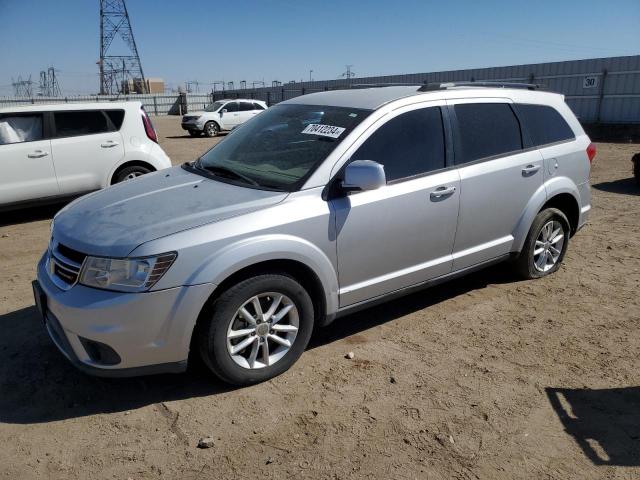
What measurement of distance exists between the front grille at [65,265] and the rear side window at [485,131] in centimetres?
273

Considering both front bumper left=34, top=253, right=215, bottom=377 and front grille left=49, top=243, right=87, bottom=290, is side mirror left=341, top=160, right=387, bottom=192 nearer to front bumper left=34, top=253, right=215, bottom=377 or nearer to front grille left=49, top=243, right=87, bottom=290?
front bumper left=34, top=253, right=215, bottom=377

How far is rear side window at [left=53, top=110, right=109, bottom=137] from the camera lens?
7477mm

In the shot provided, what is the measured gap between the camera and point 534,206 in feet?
15.0

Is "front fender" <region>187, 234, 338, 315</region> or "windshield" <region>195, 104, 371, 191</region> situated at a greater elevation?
"windshield" <region>195, 104, 371, 191</region>

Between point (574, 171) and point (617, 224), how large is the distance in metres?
2.49

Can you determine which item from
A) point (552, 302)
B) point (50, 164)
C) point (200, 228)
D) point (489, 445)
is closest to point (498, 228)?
point (552, 302)

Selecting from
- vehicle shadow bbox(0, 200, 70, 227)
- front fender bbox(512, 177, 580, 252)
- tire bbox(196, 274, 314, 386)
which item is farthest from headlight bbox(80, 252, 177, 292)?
vehicle shadow bbox(0, 200, 70, 227)

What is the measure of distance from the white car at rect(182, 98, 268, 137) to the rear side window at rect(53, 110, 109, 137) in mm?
14953

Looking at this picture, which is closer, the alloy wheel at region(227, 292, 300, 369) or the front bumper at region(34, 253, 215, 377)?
the front bumper at region(34, 253, 215, 377)

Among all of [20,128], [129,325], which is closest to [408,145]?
[129,325]

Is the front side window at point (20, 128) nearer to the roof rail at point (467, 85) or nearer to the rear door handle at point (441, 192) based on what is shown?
the roof rail at point (467, 85)

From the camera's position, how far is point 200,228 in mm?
2959

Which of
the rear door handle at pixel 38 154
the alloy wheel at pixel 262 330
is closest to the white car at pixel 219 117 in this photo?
the rear door handle at pixel 38 154

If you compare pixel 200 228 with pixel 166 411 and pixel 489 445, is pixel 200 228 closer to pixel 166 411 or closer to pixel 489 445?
pixel 166 411
